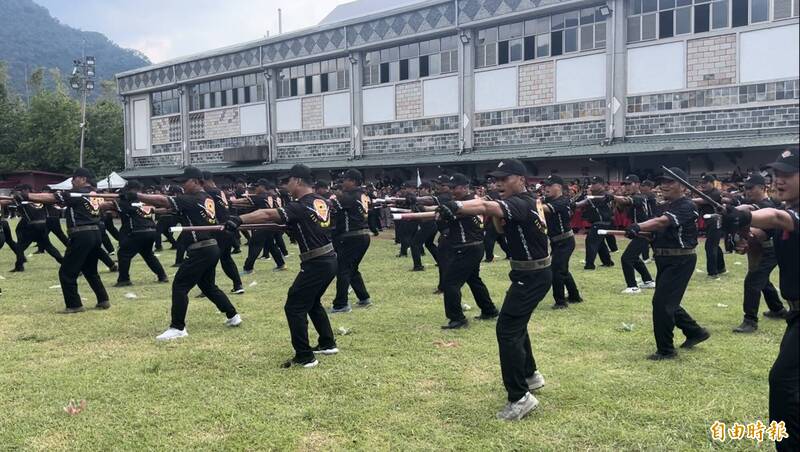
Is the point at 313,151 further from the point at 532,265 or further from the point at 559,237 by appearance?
the point at 532,265

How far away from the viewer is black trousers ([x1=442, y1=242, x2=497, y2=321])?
855cm

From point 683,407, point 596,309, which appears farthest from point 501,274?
point 683,407

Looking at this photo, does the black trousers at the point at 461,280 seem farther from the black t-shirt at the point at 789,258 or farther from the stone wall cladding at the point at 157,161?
the stone wall cladding at the point at 157,161

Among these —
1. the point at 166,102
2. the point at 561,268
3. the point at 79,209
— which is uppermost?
the point at 166,102

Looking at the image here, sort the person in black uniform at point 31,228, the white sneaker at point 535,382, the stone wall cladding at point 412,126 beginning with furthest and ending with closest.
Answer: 1. the stone wall cladding at point 412,126
2. the person in black uniform at point 31,228
3. the white sneaker at point 535,382

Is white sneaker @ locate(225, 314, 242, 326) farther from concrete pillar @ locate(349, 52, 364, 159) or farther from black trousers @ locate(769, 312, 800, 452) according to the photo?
concrete pillar @ locate(349, 52, 364, 159)

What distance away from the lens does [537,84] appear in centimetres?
2561

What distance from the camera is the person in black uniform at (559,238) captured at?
9.74 metres

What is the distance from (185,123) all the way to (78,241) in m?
32.9

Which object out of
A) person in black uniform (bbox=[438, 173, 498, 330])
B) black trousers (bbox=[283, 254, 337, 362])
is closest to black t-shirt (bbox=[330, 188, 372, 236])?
person in black uniform (bbox=[438, 173, 498, 330])

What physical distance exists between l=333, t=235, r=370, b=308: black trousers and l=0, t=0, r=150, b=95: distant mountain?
425ft

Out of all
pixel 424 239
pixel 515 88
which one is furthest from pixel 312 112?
pixel 424 239

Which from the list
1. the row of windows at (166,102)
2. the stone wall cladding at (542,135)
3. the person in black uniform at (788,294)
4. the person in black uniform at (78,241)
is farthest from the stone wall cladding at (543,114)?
the row of windows at (166,102)

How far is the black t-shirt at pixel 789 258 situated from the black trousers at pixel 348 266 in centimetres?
672
